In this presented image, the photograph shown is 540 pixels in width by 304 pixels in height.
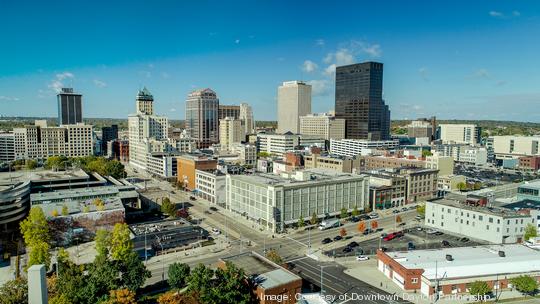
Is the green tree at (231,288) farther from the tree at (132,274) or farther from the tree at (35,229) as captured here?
the tree at (35,229)

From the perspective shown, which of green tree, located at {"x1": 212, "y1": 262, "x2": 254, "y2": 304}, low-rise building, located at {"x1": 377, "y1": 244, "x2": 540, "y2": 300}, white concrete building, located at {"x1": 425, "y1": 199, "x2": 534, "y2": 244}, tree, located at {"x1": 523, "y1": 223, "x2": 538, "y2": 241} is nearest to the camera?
green tree, located at {"x1": 212, "y1": 262, "x2": 254, "y2": 304}

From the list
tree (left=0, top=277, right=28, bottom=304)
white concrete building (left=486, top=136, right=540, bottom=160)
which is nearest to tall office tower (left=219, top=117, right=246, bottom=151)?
white concrete building (left=486, top=136, right=540, bottom=160)

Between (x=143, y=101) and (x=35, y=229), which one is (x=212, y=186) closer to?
(x=35, y=229)

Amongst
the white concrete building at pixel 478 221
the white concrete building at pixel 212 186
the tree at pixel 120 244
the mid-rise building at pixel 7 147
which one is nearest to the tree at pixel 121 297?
the tree at pixel 120 244

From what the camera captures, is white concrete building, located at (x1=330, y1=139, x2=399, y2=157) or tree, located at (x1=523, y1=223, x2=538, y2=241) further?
white concrete building, located at (x1=330, y1=139, x2=399, y2=157)

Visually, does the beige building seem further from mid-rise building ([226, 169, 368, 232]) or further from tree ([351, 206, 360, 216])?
tree ([351, 206, 360, 216])

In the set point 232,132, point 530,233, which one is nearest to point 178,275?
point 530,233
